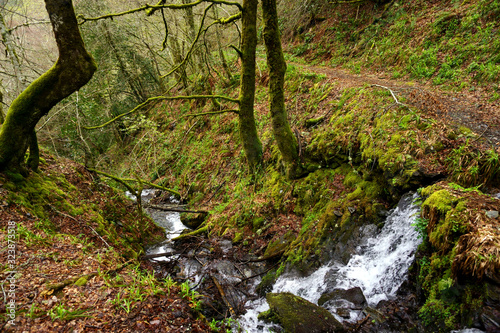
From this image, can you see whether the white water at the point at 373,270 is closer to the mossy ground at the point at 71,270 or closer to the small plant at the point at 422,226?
the small plant at the point at 422,226

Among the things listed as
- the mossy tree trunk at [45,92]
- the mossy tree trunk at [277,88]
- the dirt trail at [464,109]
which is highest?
the mossy tree trunk at [45,92]

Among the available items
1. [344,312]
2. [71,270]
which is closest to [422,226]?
[344,312]

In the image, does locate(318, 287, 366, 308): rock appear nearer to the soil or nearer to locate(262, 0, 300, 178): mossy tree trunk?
the soil

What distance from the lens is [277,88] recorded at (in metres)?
6.42

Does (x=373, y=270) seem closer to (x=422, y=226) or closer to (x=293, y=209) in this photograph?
(x=422, y=226)

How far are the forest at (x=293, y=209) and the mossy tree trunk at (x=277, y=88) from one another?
1.4 inches

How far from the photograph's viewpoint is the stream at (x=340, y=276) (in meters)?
4.12

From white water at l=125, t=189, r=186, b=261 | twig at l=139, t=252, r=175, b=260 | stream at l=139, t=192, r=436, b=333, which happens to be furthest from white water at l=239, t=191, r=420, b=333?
white water at l=125, t=189, r=186, b=261

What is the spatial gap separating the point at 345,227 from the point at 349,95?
Result: 415cm

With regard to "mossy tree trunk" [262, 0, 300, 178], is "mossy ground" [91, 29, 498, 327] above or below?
below

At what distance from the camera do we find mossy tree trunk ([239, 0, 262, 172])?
6.66m

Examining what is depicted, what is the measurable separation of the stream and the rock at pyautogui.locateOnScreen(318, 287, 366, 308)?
0.02 meters

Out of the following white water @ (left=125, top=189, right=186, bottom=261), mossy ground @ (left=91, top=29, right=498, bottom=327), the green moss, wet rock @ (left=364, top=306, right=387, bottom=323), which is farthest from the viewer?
white water @ (left=125, top=189, right=186, bottom=261)

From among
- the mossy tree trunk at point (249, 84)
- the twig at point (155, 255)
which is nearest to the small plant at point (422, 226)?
the mossy tree trunk at point (249, 84)
